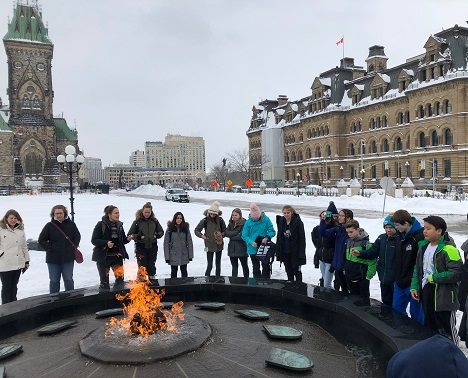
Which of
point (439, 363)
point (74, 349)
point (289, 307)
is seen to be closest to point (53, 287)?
point (74, 349)

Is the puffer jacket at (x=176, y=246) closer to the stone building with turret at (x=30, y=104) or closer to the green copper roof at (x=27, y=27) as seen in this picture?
the stone building with turret at (x=30, y=104)

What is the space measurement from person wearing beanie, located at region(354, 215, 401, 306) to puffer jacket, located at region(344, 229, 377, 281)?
148mm

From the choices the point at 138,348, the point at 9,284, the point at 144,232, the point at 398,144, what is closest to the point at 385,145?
the point at 398,144

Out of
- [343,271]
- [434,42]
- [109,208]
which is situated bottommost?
[343,271]

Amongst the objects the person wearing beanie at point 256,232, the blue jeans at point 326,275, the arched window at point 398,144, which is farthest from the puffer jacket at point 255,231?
the arched window at point 398,144

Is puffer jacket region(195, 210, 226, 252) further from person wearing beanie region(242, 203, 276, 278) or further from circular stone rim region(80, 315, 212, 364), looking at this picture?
circular stone rim region(80, 315, 212, 364)

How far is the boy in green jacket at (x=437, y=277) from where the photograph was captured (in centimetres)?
498

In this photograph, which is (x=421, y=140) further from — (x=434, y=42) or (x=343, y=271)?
(x=343, y=271)

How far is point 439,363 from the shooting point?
5.06ft

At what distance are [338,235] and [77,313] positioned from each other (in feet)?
15.6

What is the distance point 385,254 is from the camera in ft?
20.6

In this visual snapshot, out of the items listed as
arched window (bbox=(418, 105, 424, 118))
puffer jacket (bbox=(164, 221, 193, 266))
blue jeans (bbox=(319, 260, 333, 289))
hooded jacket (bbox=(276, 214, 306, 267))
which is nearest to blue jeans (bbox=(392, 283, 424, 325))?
blue jeans (bbox=(319, 260, 333, 289))

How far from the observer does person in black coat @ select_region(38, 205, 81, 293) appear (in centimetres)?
785

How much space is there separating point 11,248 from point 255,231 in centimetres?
470
